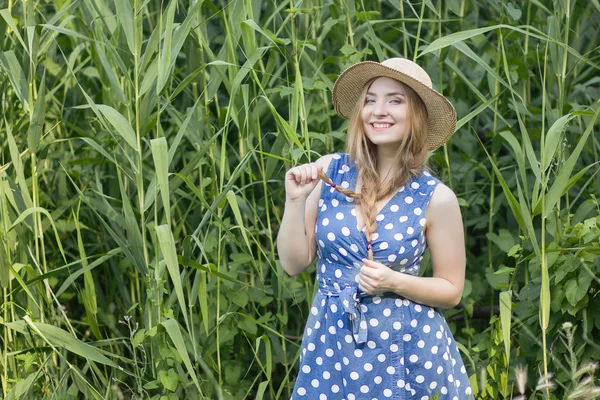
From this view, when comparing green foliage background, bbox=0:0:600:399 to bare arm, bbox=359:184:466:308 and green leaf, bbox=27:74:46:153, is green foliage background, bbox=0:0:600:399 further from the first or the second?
bare arm, bbox=359:184:466:308

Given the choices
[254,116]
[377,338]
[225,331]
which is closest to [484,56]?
Result: [254,116]

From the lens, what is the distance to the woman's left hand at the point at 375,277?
233 cm

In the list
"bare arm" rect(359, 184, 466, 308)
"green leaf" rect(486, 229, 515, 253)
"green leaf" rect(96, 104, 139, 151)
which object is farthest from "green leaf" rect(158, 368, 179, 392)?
"green leaf" rect(486, 229, 515, 253)

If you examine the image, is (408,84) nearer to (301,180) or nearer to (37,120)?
(301,180)

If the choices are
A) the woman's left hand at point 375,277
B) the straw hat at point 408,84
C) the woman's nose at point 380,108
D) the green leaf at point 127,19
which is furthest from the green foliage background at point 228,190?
the woman's left hand at point 375,277

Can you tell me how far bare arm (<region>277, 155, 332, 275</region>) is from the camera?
239 cm

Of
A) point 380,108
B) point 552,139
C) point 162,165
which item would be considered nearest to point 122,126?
point 162,165

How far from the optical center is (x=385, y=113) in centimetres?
250

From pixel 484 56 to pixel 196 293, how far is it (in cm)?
138

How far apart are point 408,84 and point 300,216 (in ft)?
1.35

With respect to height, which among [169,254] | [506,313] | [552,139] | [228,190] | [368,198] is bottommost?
[506,313]

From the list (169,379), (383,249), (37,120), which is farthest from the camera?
(37,120)

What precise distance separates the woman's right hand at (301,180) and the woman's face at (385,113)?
181 millimetres

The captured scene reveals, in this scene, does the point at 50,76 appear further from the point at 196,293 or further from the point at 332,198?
the point at 332,198
